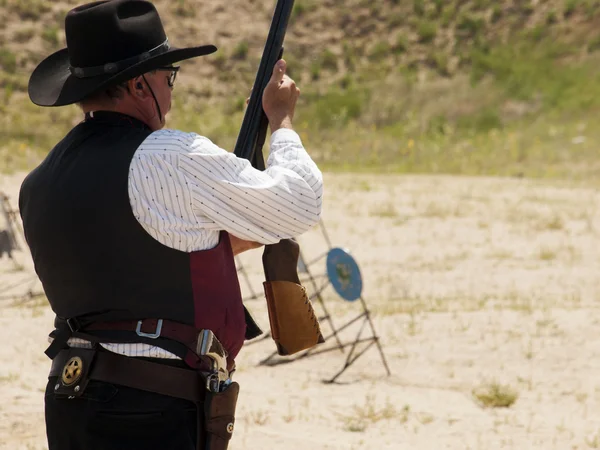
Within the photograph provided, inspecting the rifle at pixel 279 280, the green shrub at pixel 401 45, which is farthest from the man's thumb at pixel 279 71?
the green shrub at pixel 401 45

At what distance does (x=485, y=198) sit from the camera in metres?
17.1

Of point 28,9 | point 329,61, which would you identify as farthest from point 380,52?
point 28,9

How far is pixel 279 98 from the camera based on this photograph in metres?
2.67

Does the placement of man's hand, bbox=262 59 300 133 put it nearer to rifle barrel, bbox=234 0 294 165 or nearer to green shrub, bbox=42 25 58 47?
rifle barrel, bbox=234 0 294 165

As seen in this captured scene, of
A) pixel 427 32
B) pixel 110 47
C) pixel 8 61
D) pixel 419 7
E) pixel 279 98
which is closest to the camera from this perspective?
pixel 110 47

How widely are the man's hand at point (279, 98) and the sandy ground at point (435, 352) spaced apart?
2.96 m

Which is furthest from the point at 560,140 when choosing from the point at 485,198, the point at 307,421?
the point at 307,421

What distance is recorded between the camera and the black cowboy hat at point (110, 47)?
241cm

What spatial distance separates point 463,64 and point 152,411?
109 ft

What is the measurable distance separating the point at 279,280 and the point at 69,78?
828mm

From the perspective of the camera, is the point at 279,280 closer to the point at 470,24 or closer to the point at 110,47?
the point at 110,47

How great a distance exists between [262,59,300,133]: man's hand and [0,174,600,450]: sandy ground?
2.96 m

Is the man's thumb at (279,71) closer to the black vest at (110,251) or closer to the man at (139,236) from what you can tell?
the man at (139,236)

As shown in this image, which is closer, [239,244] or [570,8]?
[239,244]
